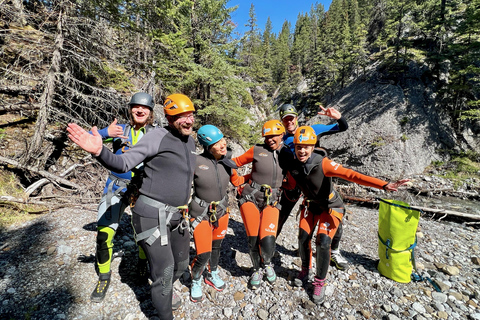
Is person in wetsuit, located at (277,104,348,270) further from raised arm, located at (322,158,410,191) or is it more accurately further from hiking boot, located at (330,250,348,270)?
raised arm, located at (322,158,410,191)

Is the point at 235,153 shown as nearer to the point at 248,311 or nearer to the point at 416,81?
the point at 248,311

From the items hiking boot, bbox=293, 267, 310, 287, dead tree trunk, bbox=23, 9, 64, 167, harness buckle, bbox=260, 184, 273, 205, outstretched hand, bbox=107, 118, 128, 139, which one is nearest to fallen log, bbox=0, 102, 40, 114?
dead tree trunk, bbox=23, 9, 64, 167

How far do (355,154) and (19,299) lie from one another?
22663mm

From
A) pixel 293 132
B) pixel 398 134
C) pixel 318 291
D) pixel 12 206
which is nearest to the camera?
pixel 318 291

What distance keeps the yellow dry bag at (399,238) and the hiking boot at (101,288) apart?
562 centimetres

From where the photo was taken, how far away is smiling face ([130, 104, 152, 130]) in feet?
12.0

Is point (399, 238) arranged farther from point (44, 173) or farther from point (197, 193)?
point (44, 173)

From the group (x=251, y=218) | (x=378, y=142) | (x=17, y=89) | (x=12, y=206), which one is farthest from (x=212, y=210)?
(x=378, y=142)

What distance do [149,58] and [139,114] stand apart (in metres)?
8.32

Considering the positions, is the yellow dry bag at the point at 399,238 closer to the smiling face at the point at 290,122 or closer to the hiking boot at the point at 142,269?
the smiling face at the point at 290,122

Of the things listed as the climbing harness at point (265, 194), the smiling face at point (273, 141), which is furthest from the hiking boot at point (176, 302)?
the smiling face at point (273, 141)

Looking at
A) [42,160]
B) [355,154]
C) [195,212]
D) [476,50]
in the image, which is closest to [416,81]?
[476,50]

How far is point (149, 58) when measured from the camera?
10.3m

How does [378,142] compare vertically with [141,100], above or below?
below
